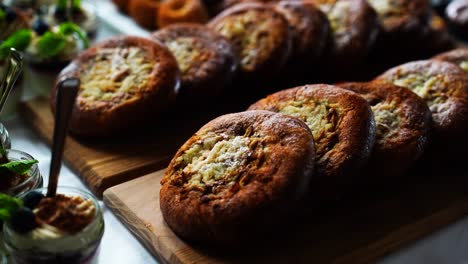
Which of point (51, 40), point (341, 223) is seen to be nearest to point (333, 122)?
point (341, 223)

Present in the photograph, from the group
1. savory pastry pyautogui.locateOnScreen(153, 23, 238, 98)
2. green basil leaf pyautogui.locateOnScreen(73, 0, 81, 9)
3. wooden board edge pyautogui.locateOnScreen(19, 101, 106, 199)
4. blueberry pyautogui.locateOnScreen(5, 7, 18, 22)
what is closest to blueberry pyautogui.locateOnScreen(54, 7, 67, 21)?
green basil leaf pyautogui.locateOnScreen(73, 0, 81, 9)

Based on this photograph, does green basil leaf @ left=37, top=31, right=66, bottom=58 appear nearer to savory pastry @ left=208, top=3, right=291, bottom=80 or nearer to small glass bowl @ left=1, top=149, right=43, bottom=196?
savory pastry @ left=208, top=3, right=291, bottom=80

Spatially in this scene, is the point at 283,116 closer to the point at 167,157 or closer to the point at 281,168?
the point at 281,168

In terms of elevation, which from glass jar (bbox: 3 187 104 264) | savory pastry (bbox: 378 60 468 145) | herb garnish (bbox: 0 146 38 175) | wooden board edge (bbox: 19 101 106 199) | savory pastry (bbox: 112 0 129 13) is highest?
herb garnish (bbox: 0 146 38 175)

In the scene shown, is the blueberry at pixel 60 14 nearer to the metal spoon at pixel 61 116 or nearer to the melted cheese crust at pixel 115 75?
the melted cheese crust at pixel 115 75

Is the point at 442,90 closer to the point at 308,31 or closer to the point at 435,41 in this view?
the point at 308,31

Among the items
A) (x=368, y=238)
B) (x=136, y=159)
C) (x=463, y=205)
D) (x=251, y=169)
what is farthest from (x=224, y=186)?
(x=463, y=205)

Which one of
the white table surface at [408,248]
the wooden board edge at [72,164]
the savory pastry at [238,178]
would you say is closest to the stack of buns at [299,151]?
the savory pastry at [238,178]
